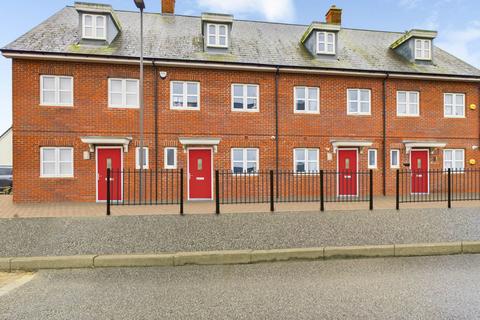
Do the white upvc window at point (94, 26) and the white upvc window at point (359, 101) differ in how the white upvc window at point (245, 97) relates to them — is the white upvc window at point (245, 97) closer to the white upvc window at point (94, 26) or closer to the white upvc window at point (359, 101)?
the white upvc window at point (359, 101)

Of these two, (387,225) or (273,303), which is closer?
(273,303)

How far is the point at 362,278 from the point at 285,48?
12.5m

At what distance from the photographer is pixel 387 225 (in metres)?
6.93

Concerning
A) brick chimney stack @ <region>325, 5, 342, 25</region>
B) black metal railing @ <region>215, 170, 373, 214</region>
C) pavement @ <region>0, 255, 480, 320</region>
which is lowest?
pavement @ <region>0, 255, 480, 320</region>

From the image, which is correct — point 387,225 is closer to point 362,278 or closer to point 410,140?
point 362,278

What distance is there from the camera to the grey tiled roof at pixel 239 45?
11.9m

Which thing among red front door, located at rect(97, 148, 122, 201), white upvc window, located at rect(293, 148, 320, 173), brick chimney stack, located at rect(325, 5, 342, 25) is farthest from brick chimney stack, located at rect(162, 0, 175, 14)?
white upvc window, located at rect(293, 148, 320, 173)

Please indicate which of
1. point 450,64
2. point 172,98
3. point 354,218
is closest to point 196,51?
point 172,98

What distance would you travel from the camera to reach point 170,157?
1213 centimetres

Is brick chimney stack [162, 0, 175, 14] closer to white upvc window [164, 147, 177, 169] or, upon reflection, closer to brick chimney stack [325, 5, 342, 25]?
white upvc window [164, 147, 177, 169]

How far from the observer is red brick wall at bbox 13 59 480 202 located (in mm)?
11128

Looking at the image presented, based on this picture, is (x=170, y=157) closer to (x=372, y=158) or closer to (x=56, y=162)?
(x=56, y=162)

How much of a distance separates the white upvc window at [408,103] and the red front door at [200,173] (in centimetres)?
965

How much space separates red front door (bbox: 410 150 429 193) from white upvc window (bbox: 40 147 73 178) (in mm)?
15583
